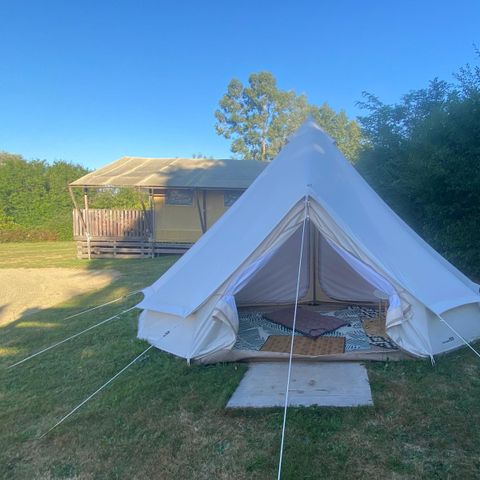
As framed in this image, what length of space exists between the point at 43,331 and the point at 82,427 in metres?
2.81

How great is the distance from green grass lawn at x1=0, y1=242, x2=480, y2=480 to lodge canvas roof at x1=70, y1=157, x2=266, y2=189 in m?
8.74

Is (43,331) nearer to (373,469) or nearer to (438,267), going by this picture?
(373,469)

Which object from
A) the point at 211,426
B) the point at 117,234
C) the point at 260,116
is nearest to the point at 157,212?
the point at 117,234

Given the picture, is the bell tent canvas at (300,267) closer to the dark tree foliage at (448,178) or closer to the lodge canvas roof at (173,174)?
the dark tree foliage at (448,178)

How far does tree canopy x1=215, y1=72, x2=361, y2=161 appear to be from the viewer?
3048 cm

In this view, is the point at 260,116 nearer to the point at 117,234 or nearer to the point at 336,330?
the point at 117,234

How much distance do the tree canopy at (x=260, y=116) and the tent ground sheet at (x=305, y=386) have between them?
1100 inches

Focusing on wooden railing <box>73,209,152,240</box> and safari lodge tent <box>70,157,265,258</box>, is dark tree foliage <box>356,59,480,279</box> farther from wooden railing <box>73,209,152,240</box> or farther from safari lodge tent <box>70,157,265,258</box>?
wooden railing <box>73,209,152,240</box>

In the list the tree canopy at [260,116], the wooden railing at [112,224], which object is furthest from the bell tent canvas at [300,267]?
the tree canopy at [260,116]

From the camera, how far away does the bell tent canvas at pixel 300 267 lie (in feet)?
12.3

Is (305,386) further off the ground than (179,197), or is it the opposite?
(179,197)

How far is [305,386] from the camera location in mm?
3453

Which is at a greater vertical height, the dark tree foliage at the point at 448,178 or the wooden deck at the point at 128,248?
the dark tree foliage at the point at 448,178

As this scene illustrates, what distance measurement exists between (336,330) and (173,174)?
996 centimetres
